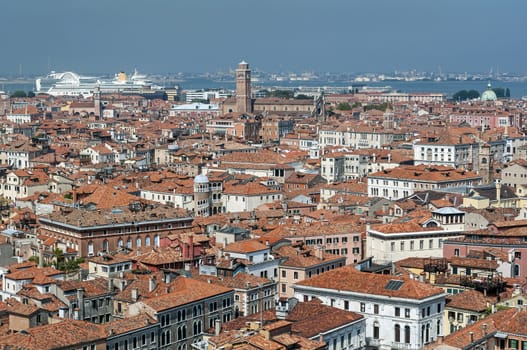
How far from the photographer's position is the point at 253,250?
34219 millimetres

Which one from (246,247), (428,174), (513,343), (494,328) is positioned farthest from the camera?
(428,174)

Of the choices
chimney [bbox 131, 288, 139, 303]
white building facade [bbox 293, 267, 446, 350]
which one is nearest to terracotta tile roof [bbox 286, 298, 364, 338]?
white building facade [bbox 293, 267, 446, 350]

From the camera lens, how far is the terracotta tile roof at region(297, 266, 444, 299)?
2777 cm

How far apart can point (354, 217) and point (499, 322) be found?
21.5m

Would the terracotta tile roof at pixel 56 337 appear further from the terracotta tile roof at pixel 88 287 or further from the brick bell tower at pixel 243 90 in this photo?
the brick bell tower at pixel 243 90

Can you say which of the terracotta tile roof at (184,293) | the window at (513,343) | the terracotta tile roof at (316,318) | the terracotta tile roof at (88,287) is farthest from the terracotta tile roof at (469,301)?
the terracotta tile roof at (88,287)

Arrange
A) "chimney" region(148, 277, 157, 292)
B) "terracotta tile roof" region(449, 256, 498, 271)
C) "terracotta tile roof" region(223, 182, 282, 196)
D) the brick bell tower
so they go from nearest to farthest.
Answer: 1. "chimney" region(148, 277, 157, 292)
2. "terracotta tile roof" region(449, 256, 498, 271)
3. "terracotta tile roof" region(223, 182, 282, 196)
4. the brick bell tower

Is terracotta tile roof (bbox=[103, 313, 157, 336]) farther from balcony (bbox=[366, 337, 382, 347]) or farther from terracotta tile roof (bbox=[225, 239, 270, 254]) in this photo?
terracotta tile roof (bbox=[225, 239, 270, 254])

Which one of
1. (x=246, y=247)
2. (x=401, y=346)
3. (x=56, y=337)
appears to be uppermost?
(x=56, y=337)

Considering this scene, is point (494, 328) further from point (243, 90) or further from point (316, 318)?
point (243, 90)

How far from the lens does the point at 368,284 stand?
28.7 metres

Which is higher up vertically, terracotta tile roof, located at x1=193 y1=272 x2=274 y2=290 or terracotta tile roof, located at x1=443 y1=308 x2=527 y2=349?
terracotta tile roof, located at x1=443 y1=308 x2=527 y2=349

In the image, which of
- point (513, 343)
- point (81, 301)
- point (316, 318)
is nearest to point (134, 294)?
point (81, 301)

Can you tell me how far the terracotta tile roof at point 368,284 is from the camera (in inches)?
1093
